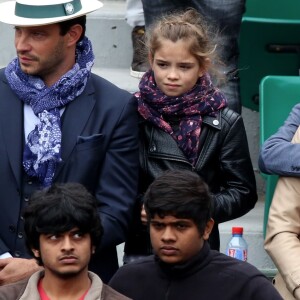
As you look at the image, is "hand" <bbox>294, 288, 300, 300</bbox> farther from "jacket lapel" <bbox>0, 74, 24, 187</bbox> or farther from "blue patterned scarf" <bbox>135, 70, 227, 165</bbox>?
"jacket lapel" <bbox>0, 74, 24, 187</bbox>

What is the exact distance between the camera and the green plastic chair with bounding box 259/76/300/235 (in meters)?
6.32

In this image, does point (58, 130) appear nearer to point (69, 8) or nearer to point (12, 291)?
point (69, 8)

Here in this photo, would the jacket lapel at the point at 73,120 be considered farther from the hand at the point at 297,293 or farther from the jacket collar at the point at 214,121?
the hand at the point at 297,293

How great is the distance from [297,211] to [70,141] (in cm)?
96

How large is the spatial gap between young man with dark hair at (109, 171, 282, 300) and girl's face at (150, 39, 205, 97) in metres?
0.86

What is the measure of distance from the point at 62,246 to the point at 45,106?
0.97 meters

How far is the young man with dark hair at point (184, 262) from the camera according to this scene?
4.67 meters

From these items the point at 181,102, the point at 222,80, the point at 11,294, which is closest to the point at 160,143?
the point at 181,102

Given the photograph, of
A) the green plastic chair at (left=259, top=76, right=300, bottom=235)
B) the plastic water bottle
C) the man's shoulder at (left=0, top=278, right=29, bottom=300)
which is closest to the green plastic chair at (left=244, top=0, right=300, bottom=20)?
the green plastic chair at (left=259, top=76, right=300, bottom=235)

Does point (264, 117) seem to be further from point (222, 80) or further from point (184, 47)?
point (184, 47)

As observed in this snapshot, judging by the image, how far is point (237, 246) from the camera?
20.3 ft

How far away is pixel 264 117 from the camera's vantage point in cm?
633

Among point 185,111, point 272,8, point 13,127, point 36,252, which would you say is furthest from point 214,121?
point 272,8

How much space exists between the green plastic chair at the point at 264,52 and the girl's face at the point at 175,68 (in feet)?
5.85
